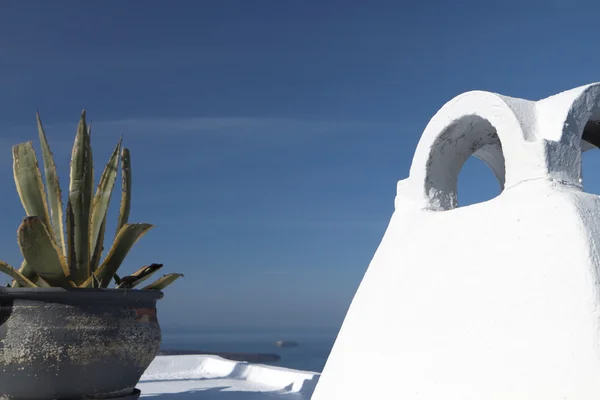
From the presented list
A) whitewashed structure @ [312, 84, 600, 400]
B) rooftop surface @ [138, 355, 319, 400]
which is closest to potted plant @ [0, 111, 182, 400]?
whitewashed structure @ [312, 84, 600, 400]

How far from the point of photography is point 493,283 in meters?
1.58

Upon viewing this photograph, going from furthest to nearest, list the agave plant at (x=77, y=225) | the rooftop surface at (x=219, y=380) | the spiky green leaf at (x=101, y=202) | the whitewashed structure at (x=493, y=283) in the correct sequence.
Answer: the rooftop surface at (x=219, y=380)
the spiky green leaf at (x=101, y=202)
the agave plant at (x=77, y=225)
the whitewashed structure at (x=493, y=283)

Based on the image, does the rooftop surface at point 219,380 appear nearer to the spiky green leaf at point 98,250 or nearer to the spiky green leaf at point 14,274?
the spiky green leaf at point 98,250

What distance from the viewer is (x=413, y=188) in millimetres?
2227

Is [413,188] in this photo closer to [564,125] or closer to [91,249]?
[564,125]

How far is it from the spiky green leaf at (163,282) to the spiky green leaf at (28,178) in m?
0.57

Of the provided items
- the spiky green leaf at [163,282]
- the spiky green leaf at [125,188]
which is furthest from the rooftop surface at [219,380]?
the spiky green leaf at [125,188]

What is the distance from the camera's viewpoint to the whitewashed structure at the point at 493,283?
1.41 metres

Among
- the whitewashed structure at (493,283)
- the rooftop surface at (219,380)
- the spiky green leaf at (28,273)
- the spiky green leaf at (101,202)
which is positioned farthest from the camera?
the rooftop surface at (219,380)

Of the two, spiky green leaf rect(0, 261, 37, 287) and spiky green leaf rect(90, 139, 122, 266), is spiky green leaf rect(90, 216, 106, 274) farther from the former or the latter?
spiky green leaf rect(0, 261, 37, 287)

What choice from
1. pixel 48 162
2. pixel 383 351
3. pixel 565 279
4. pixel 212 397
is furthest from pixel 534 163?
pixel 212 397

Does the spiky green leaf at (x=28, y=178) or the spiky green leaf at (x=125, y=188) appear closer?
the spiky green leaf at (x=28, y=178)

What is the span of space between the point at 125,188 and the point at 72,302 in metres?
0.70

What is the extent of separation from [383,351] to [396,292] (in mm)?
216
